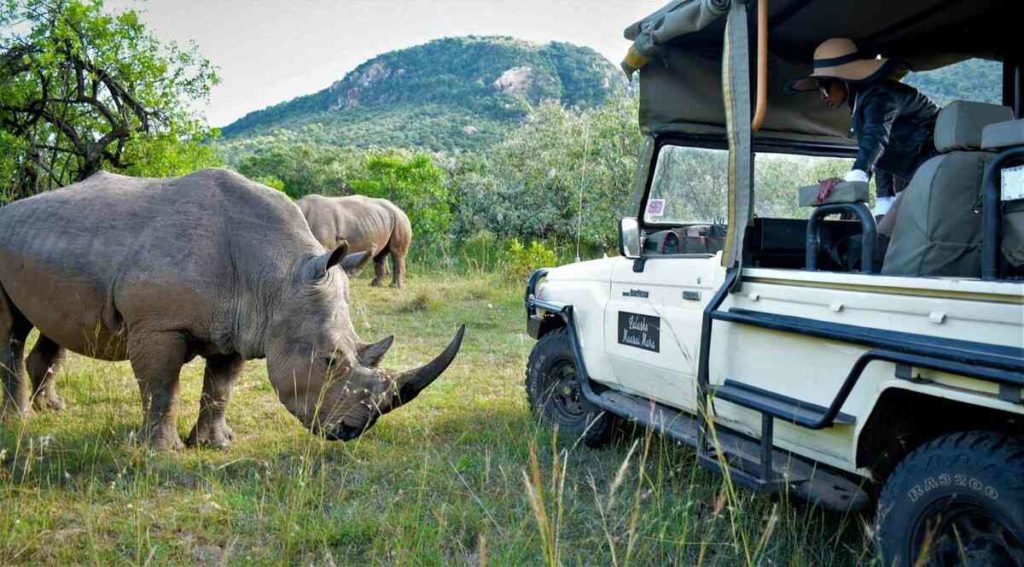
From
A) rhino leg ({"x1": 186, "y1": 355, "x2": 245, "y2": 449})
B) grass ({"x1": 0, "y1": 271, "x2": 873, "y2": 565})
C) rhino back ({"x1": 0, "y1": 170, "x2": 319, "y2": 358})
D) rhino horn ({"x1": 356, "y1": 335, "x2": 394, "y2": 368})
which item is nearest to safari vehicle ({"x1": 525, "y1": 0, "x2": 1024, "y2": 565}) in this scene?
grass ({"x1": 0, "y1": 271, "x2": 873, "y2": 565})

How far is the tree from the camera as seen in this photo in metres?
12.2

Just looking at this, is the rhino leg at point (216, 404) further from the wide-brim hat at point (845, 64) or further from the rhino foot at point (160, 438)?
the wide-brim hat at point (845, 64)

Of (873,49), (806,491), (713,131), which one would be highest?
(873,49)

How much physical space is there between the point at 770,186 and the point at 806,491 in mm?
2695

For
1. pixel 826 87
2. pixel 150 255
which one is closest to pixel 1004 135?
pixel 826 87

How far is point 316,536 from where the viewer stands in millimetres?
3779

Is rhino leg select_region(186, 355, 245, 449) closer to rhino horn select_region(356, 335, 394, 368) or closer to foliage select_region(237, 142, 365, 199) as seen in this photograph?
rhino horn select_region(356, 335, 394, 368)

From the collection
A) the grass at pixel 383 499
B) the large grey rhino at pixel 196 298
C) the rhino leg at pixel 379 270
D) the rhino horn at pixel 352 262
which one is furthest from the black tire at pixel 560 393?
the rhino leg at pixel 379 270

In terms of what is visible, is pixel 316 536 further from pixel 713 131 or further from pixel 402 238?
pixel 402 238

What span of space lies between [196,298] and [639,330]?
297 centimetres

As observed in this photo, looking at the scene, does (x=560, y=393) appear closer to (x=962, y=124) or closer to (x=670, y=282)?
(x=670, y=282)

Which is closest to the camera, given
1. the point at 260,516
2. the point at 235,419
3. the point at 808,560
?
the point at 808,560

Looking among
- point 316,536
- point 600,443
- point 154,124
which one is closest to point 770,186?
point 600,443

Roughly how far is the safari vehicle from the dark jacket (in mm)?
448
